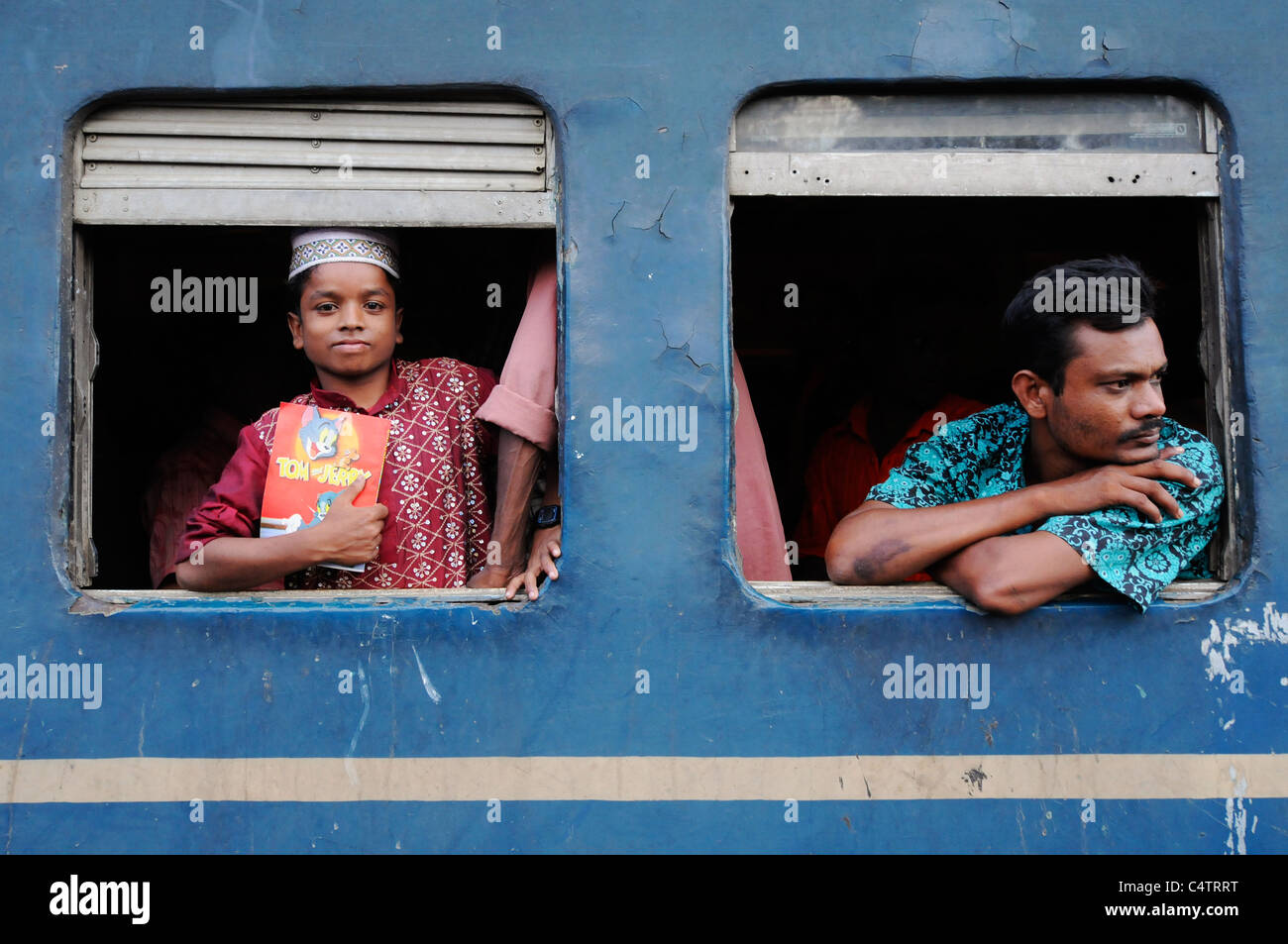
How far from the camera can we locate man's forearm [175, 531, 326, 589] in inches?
88.7

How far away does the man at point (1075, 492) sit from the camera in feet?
7.27

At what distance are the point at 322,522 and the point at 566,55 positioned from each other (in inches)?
44.6

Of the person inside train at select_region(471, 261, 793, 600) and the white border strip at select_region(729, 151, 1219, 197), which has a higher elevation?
the white border strip at select_region(729, 151, 1219, 197)

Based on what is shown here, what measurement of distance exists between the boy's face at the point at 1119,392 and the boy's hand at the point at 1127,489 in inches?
2.1

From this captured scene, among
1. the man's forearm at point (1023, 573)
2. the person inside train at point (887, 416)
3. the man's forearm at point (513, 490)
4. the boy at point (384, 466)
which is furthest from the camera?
the person inside train at point (887, 416)

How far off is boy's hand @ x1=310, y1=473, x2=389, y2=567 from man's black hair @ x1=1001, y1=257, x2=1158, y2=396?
1.50 m

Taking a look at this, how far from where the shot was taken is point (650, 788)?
7.32 ft

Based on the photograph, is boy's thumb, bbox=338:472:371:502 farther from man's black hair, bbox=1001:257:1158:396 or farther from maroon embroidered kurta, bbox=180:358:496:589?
man's black hair, bbox=1001:257:1158:396

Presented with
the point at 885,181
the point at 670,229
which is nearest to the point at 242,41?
the point at 670,229

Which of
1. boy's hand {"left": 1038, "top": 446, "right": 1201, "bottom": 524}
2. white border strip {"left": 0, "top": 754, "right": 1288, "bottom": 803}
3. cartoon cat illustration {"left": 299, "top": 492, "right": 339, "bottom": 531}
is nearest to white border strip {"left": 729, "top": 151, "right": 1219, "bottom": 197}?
boy's hand {"left": 1038, "top": 446, "right": 1201, "bottom": 524}

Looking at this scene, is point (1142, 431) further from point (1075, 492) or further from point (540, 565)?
point (540, 565)

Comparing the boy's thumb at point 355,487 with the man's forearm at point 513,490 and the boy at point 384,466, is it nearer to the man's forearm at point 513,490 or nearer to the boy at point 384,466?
the boy at point 384,466

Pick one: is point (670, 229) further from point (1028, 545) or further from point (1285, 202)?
point (1285, 202)

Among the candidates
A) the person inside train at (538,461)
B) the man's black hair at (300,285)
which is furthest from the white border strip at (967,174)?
the man's black hair at (300,285)
